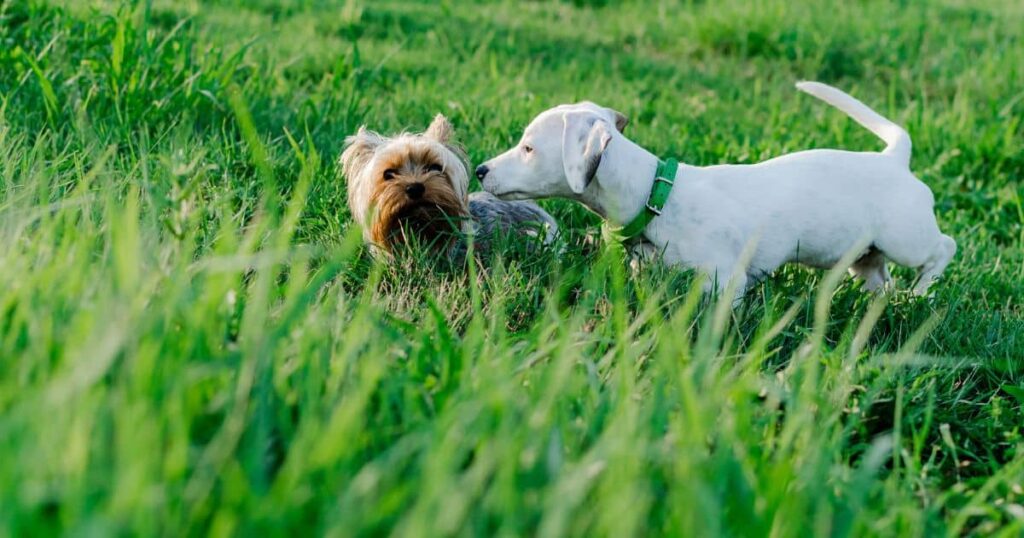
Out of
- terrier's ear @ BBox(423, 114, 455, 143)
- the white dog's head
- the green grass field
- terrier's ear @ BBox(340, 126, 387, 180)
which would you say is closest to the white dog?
the white dog's head

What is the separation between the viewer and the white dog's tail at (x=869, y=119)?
466 cm

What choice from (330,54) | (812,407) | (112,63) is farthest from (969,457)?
(330,54)

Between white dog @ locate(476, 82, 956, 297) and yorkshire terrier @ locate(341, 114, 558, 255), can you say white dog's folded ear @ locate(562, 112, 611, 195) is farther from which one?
yorkshire terrier @ locate(341, 114, 558, 255)

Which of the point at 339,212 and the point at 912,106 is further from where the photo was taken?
the point at 912,106

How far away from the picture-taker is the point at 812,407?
299cm

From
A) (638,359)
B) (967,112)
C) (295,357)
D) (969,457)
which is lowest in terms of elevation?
(967,112)

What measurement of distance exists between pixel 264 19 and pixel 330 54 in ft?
3.90

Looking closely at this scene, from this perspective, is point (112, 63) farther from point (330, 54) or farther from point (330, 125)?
point (330, 54)

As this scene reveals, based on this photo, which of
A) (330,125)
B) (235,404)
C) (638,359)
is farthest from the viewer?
(330,125)

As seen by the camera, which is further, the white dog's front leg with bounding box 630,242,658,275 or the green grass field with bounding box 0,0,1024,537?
the white dog's front leg with bounding box 630,242,658,275

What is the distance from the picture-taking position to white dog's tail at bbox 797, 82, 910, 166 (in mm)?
4660

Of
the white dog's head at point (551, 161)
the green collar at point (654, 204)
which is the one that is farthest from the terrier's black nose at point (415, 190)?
the green collar at point (654, 204)

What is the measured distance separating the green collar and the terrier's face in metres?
0.63

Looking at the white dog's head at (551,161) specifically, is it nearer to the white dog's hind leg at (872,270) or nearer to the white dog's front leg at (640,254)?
the white dog's front leg at (640,254)
